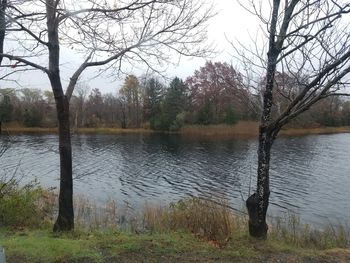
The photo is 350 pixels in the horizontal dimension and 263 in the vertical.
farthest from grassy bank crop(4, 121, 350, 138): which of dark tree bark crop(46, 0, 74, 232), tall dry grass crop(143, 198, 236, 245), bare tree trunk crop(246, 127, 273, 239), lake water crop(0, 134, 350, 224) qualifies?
dark tree bark crop(46, 0, 74, 232)

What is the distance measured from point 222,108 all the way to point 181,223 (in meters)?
61.6

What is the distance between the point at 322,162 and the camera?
35344mm

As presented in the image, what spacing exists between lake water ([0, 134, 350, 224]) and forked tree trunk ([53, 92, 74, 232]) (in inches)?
258

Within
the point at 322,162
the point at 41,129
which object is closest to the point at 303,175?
the point at 322,162

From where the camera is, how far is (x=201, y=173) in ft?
101

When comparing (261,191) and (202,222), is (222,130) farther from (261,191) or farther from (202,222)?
(261,191)

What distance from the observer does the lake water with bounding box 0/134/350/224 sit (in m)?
21.6

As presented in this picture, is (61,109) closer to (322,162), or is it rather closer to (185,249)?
(185,249)

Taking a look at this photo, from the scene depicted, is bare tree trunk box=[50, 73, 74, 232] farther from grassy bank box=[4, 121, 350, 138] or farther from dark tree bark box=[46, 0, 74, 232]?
grassy bank box=[4, 121, 350, 138]

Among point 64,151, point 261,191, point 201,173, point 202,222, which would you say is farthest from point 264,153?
point 201,173

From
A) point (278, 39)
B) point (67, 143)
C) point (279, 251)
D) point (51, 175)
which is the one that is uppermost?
point (278, 39)

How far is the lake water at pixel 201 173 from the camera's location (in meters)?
21.6

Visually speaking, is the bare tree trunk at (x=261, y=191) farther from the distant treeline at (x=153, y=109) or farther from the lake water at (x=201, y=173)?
the distant treeline at (x=153, y=109)

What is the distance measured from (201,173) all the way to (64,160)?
23.2m
